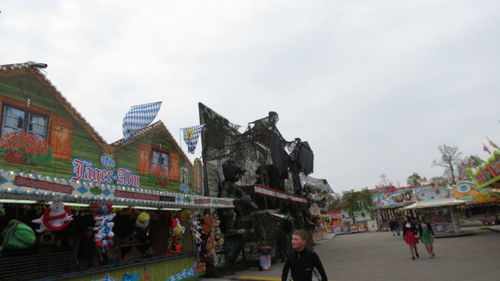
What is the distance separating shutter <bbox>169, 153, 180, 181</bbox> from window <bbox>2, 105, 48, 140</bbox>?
5.42 meters

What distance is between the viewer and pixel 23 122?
26.6ft

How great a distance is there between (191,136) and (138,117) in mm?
3636

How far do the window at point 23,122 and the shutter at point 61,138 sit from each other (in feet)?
0.71

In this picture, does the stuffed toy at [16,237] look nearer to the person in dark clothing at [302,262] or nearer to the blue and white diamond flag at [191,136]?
the person in dark clothing at [302,262]

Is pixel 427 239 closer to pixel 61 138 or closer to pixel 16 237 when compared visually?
pixel 16 237

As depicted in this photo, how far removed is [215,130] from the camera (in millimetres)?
16641

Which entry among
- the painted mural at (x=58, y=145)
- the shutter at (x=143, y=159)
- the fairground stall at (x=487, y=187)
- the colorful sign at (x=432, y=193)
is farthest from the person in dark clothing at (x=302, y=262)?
the colorful sign at (x=432, y=193)

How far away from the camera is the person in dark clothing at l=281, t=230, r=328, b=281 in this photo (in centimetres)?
391

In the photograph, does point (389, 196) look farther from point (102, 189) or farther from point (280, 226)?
point (102, 189)

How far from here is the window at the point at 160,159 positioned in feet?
41.0

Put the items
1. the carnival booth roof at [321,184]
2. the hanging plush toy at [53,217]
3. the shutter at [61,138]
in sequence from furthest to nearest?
the carnival booth roof at [321,184]
the shutter at [61,138]
the hanging plush toy at [53,217]

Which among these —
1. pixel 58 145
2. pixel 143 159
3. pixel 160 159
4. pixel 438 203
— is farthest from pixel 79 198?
pixel 438 203

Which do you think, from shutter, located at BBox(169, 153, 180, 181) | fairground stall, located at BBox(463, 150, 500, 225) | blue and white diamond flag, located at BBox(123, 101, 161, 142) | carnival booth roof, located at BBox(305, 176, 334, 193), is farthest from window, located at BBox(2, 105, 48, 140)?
carnival booth roof, located at BBox(305, 176, 334, 193)

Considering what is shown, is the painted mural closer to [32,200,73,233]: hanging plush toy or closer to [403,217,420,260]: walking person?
[32,200,73,233]: hanging plush toy
